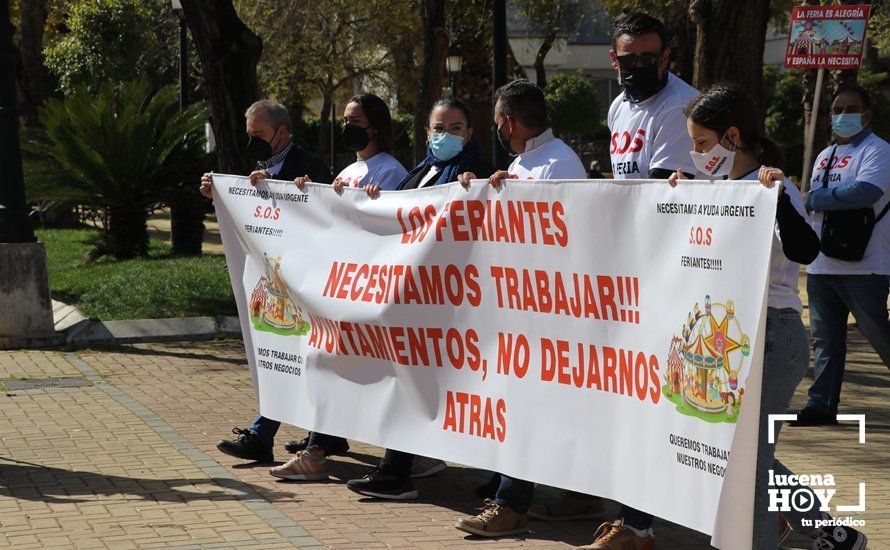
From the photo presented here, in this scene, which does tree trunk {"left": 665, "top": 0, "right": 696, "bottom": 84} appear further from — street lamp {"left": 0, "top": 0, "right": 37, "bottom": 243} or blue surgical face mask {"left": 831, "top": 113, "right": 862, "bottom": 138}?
blue surgical face mask {"left": 831, "top": 113, "right": 862, "bottom": 138}

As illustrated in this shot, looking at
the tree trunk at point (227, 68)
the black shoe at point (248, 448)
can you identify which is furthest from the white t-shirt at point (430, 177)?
the tree trunk at point (227, 68)

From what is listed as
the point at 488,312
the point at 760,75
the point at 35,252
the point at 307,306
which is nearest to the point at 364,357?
the point at 307,306

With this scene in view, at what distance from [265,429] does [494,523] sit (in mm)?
1961

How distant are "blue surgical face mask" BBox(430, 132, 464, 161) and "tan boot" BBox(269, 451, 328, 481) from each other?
70.8 inches

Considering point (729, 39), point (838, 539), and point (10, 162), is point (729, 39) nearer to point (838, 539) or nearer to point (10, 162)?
point (10, 162)

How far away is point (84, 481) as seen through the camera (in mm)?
6504

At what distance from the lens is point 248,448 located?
6973mm

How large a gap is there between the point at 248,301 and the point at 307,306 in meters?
0.68

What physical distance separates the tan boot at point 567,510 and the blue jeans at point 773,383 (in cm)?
151

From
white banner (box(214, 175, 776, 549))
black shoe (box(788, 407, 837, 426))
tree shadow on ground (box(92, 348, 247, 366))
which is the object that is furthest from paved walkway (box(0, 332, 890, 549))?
tree shadow on ground (box(92, 348, 247, 366))

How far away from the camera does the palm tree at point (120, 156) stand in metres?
16.0

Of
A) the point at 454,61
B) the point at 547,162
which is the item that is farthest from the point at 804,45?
the point at 454,61

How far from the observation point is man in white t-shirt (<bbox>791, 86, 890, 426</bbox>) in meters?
7.70

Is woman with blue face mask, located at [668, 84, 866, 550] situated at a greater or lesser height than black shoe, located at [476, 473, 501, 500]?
greater
